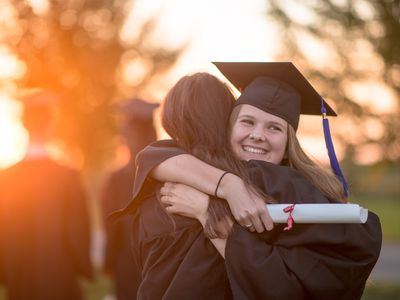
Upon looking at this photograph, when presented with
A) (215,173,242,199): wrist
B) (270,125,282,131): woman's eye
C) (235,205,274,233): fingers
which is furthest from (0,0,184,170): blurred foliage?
(235,205,274,233): fingers

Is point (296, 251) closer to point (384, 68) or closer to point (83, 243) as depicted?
point (83, 243)

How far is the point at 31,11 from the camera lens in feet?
54.1

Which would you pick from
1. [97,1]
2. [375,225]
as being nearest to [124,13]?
[97,1]

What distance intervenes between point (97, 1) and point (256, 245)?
52.2 ft

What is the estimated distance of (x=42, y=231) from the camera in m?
6.09

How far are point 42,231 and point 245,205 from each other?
309 centimetres

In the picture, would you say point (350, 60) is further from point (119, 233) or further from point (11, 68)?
point (11, 68)

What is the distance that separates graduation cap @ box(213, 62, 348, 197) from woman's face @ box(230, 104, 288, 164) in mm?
94

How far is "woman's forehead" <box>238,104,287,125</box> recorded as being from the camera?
3.62 metres

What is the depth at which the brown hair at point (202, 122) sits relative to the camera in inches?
136

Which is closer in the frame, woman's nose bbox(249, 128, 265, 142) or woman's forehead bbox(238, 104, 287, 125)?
woman's nose bbox(249, 128, 265, 142)

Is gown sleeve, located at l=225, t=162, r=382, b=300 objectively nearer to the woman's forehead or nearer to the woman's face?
Answer: the woman's face

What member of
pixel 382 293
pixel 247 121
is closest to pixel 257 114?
pixel 247 121

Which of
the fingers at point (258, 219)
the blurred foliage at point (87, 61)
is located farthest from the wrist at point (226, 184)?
the blurred foliage at point (87, 61)
